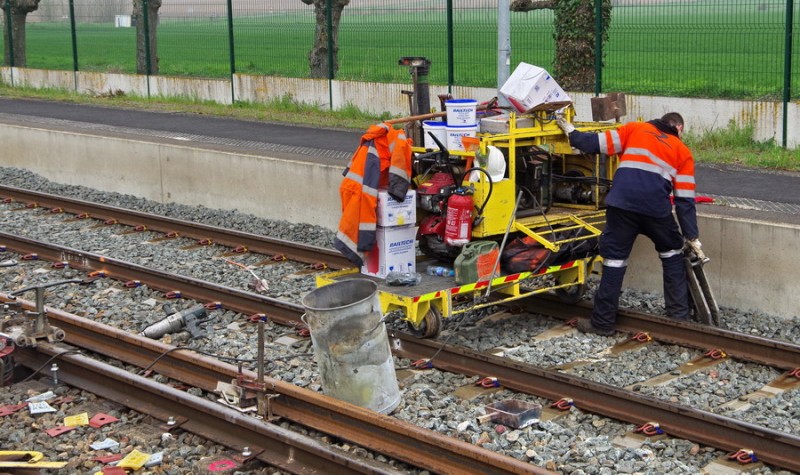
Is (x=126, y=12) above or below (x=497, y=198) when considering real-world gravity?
above

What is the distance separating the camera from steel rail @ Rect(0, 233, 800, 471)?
652 cm

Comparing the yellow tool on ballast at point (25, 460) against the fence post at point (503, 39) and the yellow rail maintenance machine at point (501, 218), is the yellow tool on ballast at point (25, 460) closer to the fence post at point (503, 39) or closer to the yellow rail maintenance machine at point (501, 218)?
the yellow rail maintenance machine at point (501, 218)

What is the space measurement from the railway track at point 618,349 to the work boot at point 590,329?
21 cm

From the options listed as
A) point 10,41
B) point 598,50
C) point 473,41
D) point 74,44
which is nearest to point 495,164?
point 598,50

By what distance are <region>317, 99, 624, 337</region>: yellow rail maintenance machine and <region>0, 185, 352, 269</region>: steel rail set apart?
7.17ft

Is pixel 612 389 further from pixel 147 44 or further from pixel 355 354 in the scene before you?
pixel 147 44

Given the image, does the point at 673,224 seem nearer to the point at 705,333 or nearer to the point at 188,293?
the point at 705,333

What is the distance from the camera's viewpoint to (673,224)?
349 inches

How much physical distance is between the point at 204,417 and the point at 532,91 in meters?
3.88

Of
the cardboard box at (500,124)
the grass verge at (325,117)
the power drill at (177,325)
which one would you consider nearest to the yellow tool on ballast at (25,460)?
the power drill at (177,325)

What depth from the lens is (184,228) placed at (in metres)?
13.6

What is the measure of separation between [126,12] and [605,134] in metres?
34.6

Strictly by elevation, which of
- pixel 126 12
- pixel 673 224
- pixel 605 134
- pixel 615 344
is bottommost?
pixel 615 344

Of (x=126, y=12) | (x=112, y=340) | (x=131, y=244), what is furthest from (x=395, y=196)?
(x=126, y=12)
